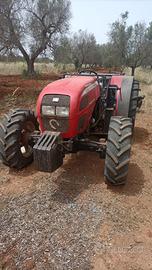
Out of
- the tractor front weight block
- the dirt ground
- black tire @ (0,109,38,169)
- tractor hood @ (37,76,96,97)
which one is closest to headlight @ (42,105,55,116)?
tractor hood @ (37,76,96,97)

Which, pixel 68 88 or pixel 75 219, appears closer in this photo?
pixel 75 219

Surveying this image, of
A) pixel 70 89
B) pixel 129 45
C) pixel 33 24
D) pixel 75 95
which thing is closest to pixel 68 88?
pixel 70 89

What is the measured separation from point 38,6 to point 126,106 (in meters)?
18.0

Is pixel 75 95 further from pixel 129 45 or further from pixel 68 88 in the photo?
pixel 129 45

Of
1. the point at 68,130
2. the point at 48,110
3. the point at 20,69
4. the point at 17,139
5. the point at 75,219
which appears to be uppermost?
the point at 48,110

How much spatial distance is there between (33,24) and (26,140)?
1797 centimetres

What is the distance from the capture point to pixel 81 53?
3186 centimetres

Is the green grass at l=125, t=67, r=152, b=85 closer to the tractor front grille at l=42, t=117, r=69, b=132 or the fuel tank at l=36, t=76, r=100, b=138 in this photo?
the fuel tank at l=36, t=76, r=100, b=138

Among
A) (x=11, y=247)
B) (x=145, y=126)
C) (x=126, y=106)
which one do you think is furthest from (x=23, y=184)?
(x=145, y=126)

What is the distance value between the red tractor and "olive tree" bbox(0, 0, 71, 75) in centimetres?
1650

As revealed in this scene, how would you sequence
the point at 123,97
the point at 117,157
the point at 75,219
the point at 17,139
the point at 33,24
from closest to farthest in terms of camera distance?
the point at 75,219
the point at 117,157
the point at 17,139
the point at 123,97
the point at 33,24

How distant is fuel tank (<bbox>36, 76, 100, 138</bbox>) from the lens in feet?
14.9

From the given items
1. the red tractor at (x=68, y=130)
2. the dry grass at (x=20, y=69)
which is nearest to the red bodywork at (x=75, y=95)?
the red tractor at (x=68, y=130)

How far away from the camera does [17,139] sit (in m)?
5.07
